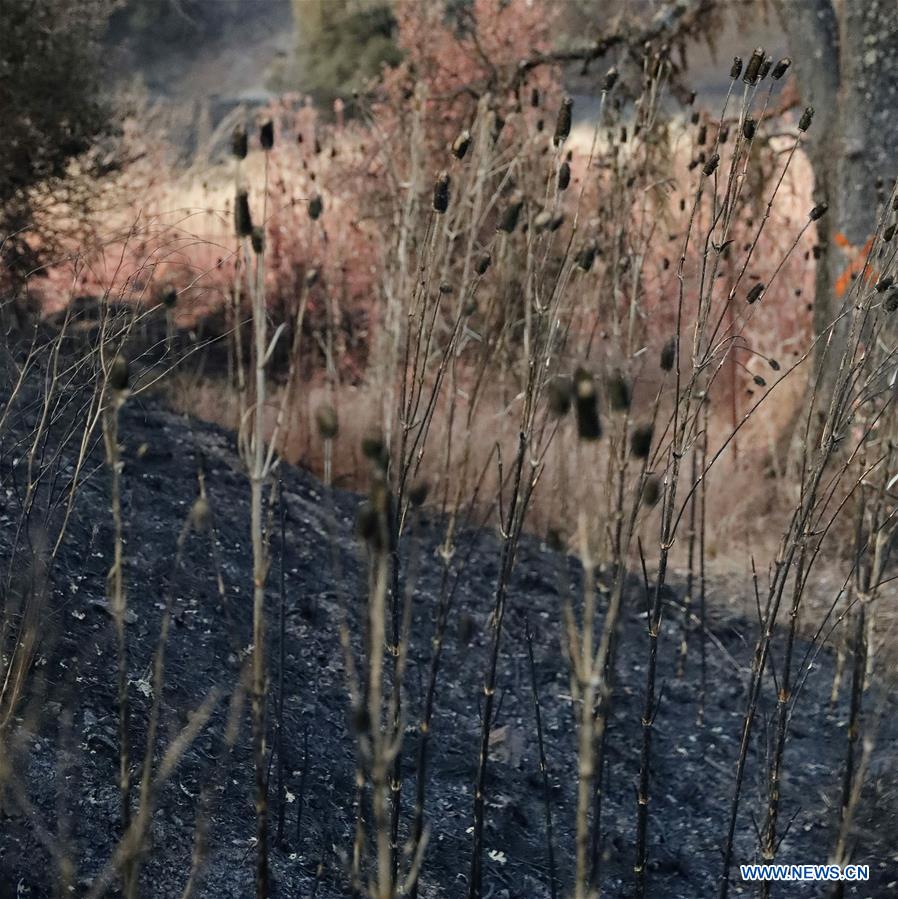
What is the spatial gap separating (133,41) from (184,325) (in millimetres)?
20229

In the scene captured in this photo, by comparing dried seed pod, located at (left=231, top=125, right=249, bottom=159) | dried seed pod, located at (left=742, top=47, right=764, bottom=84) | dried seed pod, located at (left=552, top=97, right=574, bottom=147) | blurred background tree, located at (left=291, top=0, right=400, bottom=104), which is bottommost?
dried seed pod, located at (left=231, top=125, right=249, bottom=159)

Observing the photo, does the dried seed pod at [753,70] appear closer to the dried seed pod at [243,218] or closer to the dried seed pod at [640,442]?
the dried seed pod at [640,442]

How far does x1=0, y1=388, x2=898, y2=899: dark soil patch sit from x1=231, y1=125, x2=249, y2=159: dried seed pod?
52 centimetres

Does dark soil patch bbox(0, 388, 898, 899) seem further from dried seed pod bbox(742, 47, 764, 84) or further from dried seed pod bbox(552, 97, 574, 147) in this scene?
dried seed pod bbox(742, 47, 764, 84)

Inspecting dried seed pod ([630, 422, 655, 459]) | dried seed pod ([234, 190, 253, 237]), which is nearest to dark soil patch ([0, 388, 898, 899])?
dried seed pod ([630, 422, 655, 459])

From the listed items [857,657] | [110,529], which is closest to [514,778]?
[857,657]

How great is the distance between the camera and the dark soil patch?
7.39 ft

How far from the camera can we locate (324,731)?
290 centimetres

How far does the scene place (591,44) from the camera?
623cm

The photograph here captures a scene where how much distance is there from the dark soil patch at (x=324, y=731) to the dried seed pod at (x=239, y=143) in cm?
52

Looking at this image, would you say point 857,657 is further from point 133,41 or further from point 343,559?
point 133,41

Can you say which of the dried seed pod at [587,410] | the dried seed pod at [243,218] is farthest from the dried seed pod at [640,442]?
the dried seed pod at [243,218]

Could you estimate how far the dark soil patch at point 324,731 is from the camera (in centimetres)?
225

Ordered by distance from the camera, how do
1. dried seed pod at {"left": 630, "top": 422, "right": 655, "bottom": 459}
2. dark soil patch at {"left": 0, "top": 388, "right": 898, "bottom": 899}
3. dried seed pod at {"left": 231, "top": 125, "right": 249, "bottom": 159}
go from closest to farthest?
dried seed pod at {"left": 630, "top": 422, "right": 655, "bottom": 459}, dried seed pod at {"left": 231, "top": 125, "right": 249, "bottom": 159}, dark soil patch at {"left": 0, "top": 388, "right": 898, "bottom": 899}
